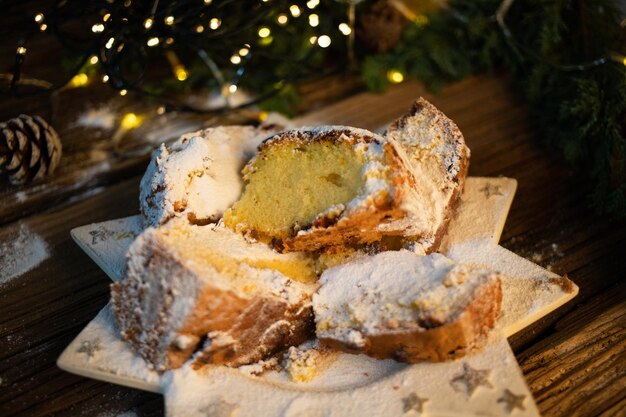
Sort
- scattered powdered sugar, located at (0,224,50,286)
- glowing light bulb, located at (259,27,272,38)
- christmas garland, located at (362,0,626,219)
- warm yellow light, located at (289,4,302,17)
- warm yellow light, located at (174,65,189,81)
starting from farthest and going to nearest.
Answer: warm yellow light, located at (174,65,189,81) < glowing light bulb, located at (259,27,272,38) < warm yellow light, located at (289,4,302,17) < christmas garland, located at (362,0,626,219) < scattered powdered sugar, located at (0,224,50,286)

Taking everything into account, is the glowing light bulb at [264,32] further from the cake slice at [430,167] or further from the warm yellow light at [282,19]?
the cake slice at [430,167]

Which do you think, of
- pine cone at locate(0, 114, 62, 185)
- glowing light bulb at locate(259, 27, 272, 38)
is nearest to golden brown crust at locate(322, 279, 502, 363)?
pine cone at locate(0, 114, 62, 185)

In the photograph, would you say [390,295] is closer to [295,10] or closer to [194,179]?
[194,179]

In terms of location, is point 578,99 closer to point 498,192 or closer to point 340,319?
point 498,192

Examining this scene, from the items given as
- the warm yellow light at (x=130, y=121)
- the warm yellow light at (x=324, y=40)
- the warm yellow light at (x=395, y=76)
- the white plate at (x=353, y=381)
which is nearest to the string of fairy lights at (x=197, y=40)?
the warm yellow light at (x=324, y=40)

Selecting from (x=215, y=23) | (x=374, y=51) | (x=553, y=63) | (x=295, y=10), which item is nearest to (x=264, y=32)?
(x=295, y=10)

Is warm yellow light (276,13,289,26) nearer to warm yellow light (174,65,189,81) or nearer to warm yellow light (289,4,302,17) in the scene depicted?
warm yellow light (289,4,302,17)

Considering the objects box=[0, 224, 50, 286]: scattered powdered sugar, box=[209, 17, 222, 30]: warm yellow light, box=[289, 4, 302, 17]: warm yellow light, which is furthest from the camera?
box=[289, 4, 302, 17]: warm yellow light
